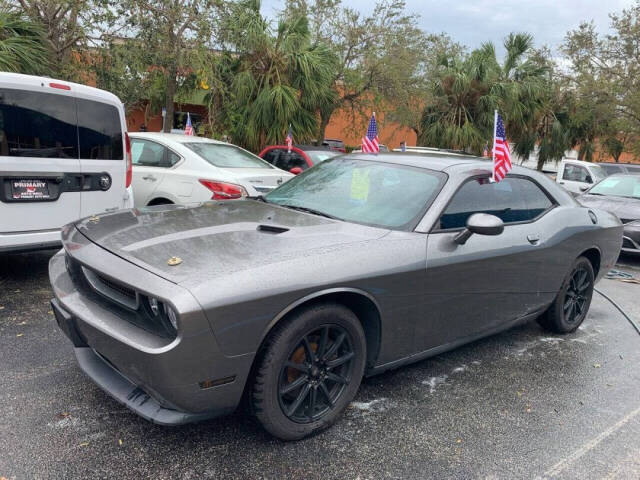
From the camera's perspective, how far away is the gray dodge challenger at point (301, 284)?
2299 millimetres

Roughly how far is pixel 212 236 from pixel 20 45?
8393 millimetres

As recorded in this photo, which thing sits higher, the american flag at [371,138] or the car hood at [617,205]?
the american flag at [371,138]

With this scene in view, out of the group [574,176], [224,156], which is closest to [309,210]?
[224,156]

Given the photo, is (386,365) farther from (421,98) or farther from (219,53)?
(421,98)

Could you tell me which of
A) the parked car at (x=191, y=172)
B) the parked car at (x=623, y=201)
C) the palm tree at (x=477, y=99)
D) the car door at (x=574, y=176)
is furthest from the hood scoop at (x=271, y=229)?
the palm tree at (x=477, y=99)

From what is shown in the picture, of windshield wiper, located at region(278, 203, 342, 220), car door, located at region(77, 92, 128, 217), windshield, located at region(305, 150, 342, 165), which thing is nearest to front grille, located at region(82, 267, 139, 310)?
windshield wiper, located at region(278, 203, 342, 220)

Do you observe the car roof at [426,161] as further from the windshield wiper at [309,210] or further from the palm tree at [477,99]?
the palm tree at [477,99]

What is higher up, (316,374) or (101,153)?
(101,153)

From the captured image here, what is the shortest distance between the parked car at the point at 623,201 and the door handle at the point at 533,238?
182 inches

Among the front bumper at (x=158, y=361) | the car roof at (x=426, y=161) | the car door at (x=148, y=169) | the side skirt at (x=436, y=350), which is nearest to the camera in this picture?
the front bumper at (x=158, y=361)

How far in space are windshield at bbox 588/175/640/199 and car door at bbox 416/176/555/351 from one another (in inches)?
223

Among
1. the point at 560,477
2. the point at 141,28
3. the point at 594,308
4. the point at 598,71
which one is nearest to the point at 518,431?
the point at 560,477

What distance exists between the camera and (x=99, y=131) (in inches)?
188

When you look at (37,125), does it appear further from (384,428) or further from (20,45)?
(20,45)
